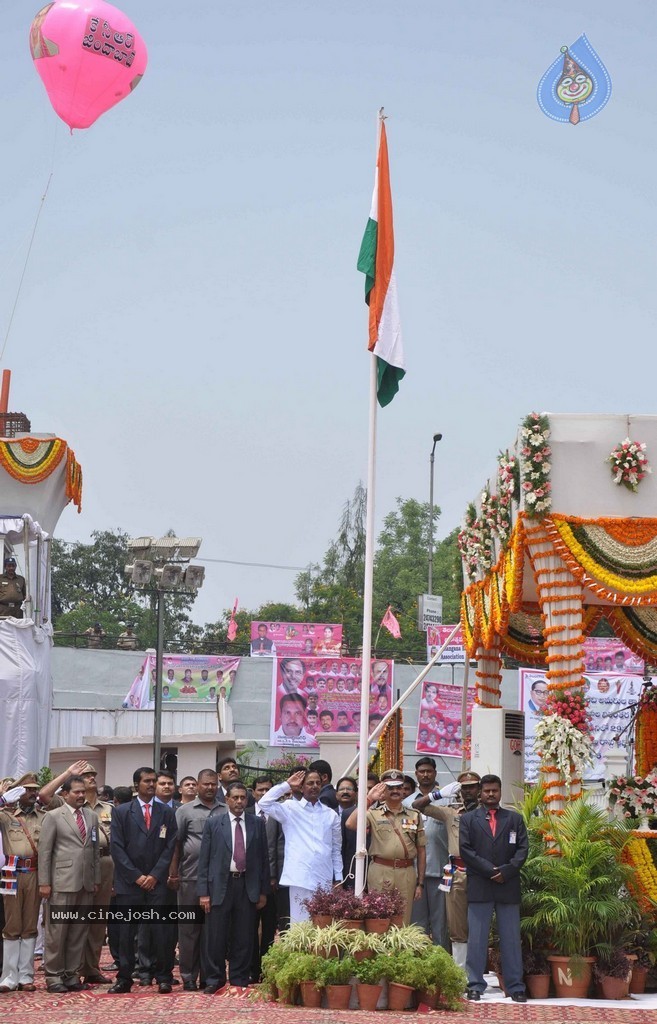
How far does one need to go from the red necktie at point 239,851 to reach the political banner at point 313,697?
25528 millimetres

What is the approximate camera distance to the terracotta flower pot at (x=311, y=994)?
31.7 feet

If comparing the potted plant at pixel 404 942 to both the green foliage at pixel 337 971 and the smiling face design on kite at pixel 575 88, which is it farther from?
the smiling face design on kite at pixel 575 88

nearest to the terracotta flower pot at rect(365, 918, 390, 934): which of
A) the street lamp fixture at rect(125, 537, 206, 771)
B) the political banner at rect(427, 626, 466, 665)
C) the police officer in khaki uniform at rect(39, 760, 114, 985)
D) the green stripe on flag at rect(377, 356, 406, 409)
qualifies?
the police officer in khaki uniform at rect(39, 760, 114, 985)

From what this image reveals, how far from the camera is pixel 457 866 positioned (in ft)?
39.2

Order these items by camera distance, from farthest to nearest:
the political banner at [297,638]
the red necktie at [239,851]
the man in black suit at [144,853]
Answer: the political banner at [297,638] < the man in black suit at [144,853] < the red necktie at [239,851]

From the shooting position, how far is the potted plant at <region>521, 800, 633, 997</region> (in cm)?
1142

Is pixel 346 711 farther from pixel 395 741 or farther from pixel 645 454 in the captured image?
pixel 645 454

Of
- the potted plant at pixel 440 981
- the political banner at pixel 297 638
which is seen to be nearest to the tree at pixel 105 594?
the political banner at pixel 297 638

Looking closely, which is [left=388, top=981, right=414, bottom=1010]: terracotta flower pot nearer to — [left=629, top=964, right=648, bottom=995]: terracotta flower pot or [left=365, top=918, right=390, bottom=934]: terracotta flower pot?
[left=365, top=918, right=390, bottom=934]: terracotta flower pot

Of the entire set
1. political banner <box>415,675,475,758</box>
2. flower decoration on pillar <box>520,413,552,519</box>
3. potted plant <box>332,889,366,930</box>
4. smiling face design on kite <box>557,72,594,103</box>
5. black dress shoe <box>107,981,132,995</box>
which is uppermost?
smiling face design on kite <box>557,72,594,103</box>

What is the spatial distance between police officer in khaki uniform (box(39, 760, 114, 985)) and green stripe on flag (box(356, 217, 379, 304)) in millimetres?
4540

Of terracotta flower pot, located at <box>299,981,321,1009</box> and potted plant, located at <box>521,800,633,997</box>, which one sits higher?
potted plant, located at <box>521,800,633,997</box>

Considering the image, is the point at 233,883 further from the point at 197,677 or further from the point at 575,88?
the point at 197,677

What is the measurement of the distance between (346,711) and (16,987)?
25906 mm
